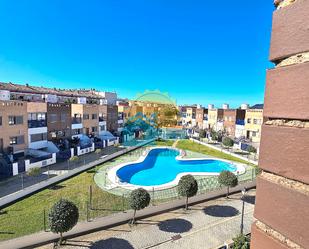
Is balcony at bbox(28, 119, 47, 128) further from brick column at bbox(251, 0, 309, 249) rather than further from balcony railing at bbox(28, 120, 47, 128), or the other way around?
brick column at bbox(251, 0, 309, 249)

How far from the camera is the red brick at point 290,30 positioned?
125 centimetres

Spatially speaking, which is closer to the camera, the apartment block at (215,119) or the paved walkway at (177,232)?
the paved walkway at (177,232)

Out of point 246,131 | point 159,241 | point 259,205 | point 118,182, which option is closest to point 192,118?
point 246,131

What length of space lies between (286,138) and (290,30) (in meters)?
0.62

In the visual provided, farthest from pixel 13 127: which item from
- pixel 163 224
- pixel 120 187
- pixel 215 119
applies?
pixel 215 119

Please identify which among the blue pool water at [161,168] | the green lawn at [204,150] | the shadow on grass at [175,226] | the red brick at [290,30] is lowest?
the blue pool water at [161,168]

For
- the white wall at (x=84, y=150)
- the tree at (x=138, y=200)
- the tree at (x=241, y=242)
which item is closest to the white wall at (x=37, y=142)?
the white wall at (x=84, y=150)

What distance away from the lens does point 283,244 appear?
1327 mm

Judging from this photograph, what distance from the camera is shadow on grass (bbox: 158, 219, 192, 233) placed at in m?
12.6

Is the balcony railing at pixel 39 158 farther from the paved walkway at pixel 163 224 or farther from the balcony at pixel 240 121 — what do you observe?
the balcony at pixel 240 121

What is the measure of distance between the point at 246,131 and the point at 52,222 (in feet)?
133

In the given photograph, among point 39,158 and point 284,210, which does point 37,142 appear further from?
point 284,210

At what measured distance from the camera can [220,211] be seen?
1503cm

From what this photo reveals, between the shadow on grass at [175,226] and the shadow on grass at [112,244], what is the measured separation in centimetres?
228
